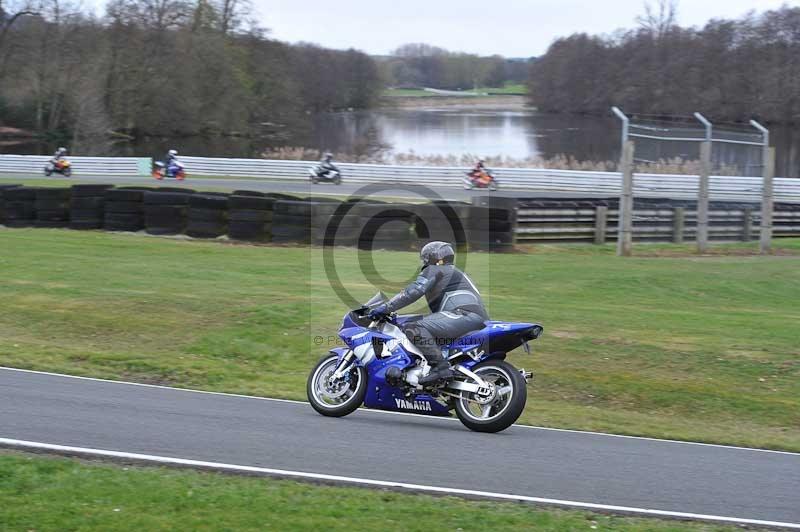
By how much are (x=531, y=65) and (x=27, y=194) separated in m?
115

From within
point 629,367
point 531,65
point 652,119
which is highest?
point 531,65

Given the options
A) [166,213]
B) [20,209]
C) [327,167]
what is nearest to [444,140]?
[327,167]

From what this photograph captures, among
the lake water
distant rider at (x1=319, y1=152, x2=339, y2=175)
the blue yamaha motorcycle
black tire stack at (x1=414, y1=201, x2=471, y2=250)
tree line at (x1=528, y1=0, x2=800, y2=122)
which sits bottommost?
the blue yamaha motorcycle

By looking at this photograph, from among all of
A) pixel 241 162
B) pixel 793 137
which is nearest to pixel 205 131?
pixel 241 162

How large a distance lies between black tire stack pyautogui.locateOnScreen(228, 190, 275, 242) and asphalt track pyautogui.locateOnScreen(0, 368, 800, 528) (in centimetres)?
1153

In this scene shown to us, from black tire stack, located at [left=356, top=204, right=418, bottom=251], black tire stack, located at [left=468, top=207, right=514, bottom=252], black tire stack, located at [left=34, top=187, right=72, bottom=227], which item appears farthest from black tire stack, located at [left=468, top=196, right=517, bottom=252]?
black tire stack, located at [left=34, top=187, right=72, bottom=227]

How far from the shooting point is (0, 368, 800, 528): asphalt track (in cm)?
658

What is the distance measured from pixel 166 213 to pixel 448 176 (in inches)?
878

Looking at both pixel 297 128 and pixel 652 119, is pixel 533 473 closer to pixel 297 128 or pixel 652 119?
pixel 652 119

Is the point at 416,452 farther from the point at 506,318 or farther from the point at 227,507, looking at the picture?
the point at 506,318

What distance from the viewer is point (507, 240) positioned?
2159 centimetres

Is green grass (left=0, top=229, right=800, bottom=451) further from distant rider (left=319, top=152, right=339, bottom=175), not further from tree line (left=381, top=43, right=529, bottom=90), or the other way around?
tree line (left=381, top=43, right=529, bottom=90)

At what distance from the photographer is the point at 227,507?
5766 millimetres

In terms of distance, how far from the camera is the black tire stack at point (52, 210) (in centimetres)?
2270
